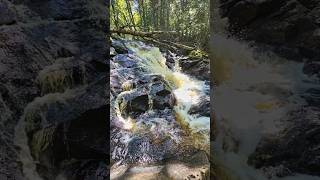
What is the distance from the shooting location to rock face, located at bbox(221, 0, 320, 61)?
6.18 feet

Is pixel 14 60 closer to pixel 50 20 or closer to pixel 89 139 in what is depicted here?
pixel 50 20

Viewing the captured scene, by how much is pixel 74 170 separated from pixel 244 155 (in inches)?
32.4

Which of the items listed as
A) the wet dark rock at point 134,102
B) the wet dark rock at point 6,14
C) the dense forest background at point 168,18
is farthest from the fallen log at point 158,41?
the wet dark rock at point 6,14

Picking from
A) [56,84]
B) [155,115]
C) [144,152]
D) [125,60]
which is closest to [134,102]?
[155,115]

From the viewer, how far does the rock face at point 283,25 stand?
188 centimetres

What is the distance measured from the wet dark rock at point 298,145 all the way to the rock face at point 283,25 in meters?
0.27

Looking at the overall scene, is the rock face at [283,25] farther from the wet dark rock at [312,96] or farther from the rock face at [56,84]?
the rock face at [56,84]

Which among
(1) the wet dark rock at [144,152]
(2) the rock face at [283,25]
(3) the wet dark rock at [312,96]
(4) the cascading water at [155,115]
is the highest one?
(2) the rock face at [283,25]

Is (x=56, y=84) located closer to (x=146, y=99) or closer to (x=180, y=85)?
(x=146, y=99)

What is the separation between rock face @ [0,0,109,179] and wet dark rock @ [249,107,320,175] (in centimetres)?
80

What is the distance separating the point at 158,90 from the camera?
4.39 m

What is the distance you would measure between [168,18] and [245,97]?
7.47ft

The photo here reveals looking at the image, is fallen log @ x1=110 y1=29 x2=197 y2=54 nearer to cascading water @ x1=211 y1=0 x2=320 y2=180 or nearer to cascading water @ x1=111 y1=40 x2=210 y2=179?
cascading water @ x1=111 y1=40 x2=210 y2=179

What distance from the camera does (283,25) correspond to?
1.92 meters
